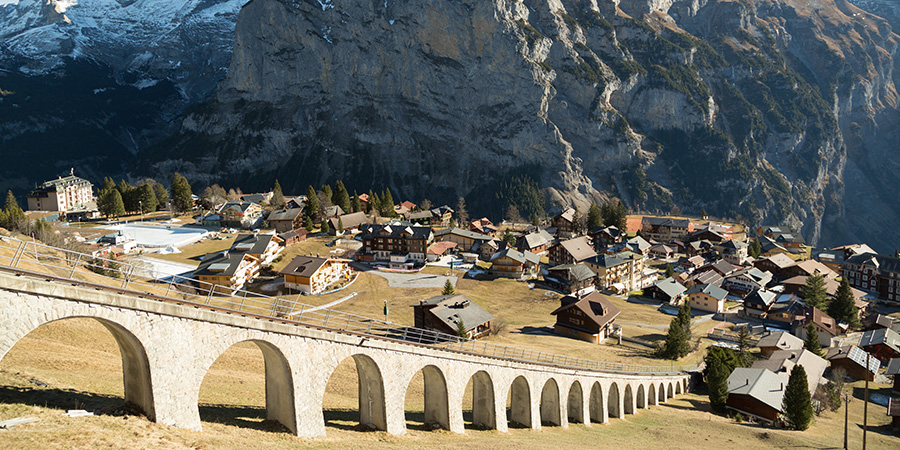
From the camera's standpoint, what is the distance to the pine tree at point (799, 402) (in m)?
39.2

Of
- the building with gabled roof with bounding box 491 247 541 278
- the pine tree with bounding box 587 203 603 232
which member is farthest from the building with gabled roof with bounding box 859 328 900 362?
the pine tree with bounding box 587 203 603 232

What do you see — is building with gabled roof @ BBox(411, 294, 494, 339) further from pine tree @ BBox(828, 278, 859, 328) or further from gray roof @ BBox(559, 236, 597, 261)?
pine tree @ BBox(828, 278, 859, 328)

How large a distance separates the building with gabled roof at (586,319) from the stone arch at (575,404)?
20.5 metres

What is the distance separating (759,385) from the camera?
4378 centimetres

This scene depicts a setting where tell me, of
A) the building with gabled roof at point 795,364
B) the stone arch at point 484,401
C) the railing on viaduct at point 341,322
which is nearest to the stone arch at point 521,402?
the railing on viaduct at point 341,322

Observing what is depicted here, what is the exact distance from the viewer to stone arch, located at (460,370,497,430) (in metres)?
30.5

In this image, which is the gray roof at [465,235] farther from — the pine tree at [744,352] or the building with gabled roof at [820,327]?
the building with gabled roof at [820,327]

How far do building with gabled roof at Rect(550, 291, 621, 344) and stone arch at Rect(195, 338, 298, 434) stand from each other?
43.3 metres

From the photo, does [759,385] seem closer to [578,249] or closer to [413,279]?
[413,279]

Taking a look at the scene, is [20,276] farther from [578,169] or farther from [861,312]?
[578,169]

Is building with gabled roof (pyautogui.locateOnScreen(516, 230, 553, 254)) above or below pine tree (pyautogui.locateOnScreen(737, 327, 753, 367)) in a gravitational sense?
above

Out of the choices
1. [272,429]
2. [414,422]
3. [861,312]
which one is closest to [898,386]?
[861,312]

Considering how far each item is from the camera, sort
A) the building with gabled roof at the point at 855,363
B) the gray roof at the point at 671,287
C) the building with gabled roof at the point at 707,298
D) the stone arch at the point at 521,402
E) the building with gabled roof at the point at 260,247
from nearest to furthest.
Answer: the stone arch at the point at 521,402 → the building with gabled roof at the point at 855,363 → the building with gabled roof at the point at 260,247 → the building with gabled roof at the point at 707,298 → the gray roof at the point at 671,287

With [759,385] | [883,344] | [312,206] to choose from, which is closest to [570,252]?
[883,344]
